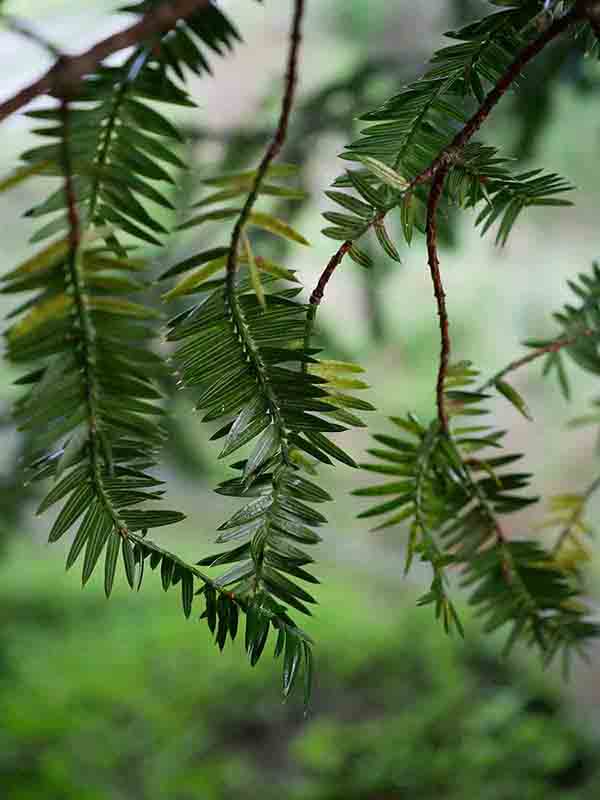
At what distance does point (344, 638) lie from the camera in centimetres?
274

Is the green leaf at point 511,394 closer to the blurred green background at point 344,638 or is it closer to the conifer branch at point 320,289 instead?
the conifer branch at point 320,289

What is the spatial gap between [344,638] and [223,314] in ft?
8.52

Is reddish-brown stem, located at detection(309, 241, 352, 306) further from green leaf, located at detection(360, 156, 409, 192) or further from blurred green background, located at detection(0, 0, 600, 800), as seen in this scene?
blurred green background, located at detection(0, 0, 600, 800)

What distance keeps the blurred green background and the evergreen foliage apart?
46 cm

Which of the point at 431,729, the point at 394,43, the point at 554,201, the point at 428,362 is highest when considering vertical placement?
the point at 394,43

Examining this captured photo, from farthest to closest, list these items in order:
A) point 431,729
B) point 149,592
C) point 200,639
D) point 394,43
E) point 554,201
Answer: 1. point 394,43
2. point 149,592
3. point 200,639
4. point 431,729
5. point 554,201

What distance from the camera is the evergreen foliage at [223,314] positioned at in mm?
223

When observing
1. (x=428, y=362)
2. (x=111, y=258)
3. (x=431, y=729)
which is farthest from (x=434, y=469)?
(x=428, y=362)

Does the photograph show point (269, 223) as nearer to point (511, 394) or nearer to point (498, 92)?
point (498, 92)

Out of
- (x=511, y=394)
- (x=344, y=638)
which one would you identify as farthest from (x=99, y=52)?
(x=344, y=638)

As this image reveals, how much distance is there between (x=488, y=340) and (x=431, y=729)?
86.4 inches

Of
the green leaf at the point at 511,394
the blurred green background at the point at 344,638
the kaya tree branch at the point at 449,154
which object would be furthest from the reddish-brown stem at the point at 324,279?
the blurred green background at the point at 344,638

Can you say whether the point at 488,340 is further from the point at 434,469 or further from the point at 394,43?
the point at 434,469

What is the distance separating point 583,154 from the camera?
11.9 feet
